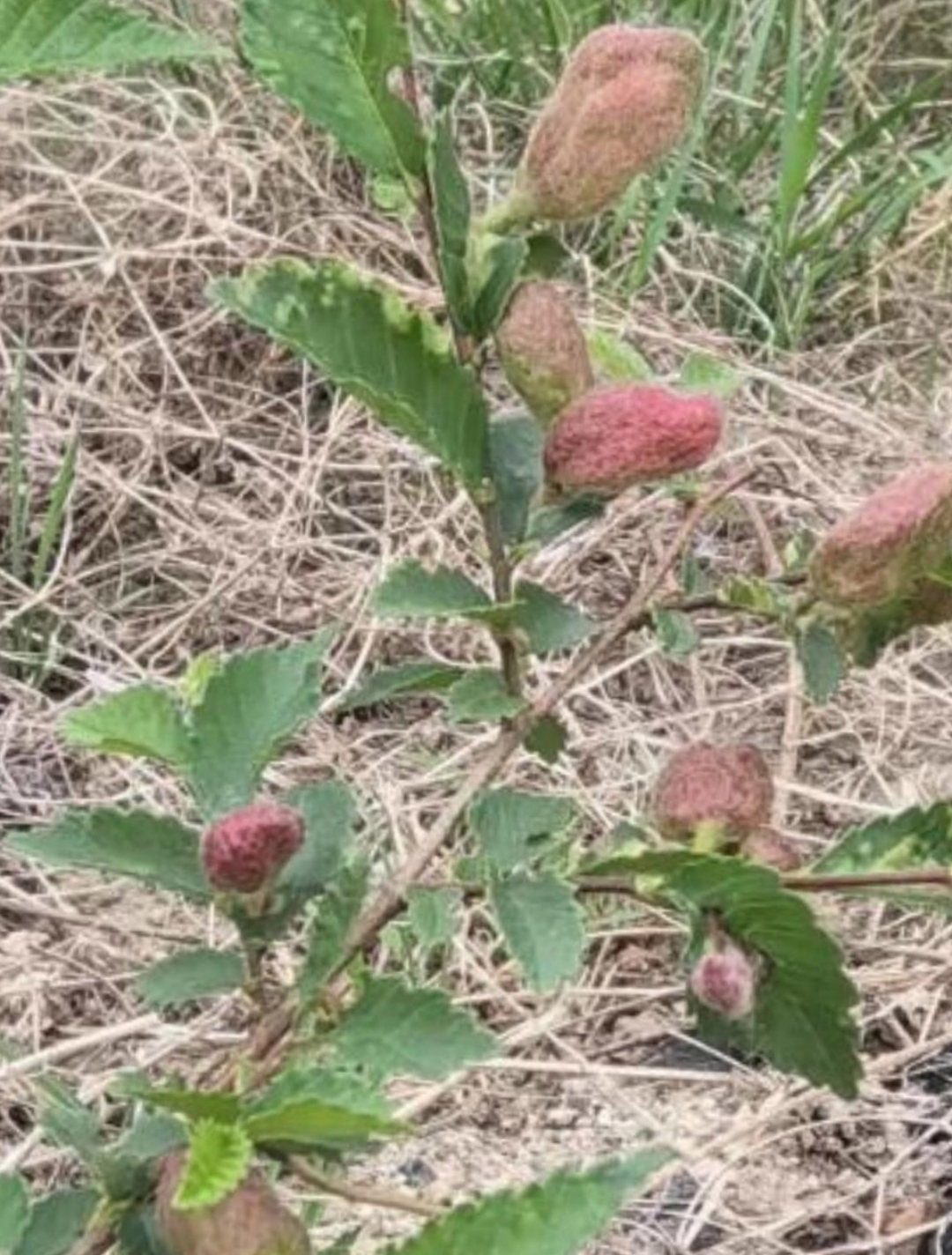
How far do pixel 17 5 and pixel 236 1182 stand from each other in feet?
1.05

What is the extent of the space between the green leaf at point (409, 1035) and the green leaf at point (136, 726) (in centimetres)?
A: 12

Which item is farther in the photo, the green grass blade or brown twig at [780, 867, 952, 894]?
the green grass blade

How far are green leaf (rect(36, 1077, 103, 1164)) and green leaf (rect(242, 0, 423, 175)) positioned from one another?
10.9 inches

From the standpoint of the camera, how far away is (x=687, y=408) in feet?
2.48

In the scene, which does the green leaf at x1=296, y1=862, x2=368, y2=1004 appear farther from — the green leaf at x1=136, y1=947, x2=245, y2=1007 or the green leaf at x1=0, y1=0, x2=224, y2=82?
the green leaf at x1=0, y1=0, x2=224, y2=82

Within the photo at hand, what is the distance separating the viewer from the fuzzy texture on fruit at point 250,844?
0.74 metres

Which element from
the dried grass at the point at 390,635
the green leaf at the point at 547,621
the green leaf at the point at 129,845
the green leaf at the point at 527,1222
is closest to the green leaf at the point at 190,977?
the green leaf at the point at 129,845

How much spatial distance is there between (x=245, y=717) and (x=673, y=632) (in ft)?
0.43

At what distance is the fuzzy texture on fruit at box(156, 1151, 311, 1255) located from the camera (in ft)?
2.18

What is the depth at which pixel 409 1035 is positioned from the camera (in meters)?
0.74

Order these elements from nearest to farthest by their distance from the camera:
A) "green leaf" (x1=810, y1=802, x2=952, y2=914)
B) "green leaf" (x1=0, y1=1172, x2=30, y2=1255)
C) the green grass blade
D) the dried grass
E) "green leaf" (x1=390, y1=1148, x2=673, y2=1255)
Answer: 1. "green leaf" (x1=390, y1=1148, x2=673, y2=1255)
2. "green leaf" (x1=0, y1=1172, x2=30, y2=1255)
3. "green leaf" (x1=810, y1=802, x2=952, y2=914)
4. the dried grass
5. the green grass blade

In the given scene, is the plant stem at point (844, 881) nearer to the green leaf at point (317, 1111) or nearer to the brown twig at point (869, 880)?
the brown twig at point (869, 880)

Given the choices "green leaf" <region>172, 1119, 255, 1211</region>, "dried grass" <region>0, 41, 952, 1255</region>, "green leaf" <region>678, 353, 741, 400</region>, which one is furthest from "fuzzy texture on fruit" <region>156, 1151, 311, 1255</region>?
"dried grass" <region>0, 41, 952, 1255</region>

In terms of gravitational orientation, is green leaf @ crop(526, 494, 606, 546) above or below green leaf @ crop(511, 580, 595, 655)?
above
